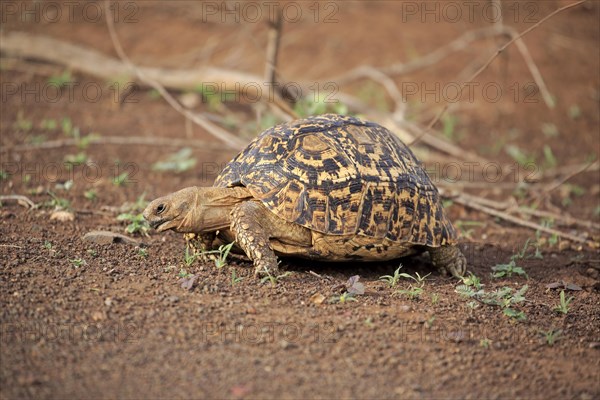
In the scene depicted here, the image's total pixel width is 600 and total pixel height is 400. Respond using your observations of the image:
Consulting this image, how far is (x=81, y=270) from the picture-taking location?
16.0 feet

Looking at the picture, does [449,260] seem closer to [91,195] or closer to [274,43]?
[91,195]

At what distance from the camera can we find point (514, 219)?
7098 millimetres

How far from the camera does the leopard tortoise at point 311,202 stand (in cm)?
515

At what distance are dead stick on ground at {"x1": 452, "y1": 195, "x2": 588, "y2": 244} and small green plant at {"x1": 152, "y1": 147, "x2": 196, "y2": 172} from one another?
115 inches

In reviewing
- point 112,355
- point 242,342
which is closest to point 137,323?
point 112,355

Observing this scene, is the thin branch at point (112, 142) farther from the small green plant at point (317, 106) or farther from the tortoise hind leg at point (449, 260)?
the tortoise hind leg at point (449, 260)

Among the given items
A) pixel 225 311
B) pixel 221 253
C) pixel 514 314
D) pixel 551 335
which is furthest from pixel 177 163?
pixel 551 335

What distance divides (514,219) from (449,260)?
5.25ft

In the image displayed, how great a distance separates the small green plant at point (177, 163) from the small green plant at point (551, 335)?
445cm

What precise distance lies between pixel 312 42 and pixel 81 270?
962 cm

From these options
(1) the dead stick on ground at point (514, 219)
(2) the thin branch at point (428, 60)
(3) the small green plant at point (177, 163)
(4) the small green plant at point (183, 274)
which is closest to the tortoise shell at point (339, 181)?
(4) the small green plant at point (183, 274)

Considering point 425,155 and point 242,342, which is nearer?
point 242,342

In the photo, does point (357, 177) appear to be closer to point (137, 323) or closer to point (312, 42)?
point (137, 323)

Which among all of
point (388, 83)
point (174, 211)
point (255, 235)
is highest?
point (388, 83)
